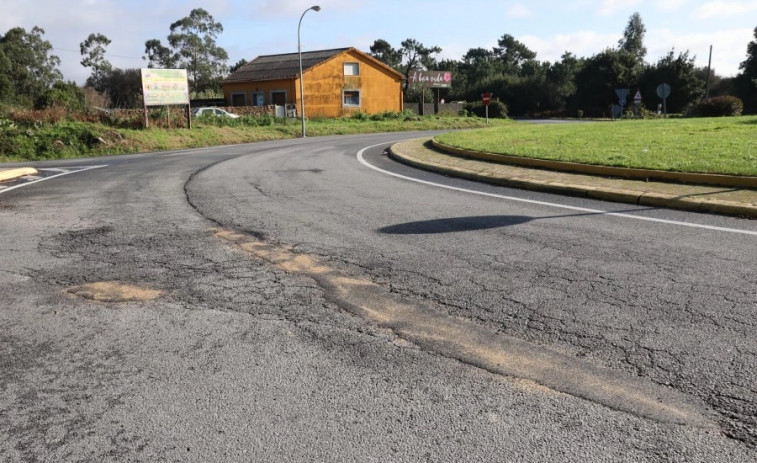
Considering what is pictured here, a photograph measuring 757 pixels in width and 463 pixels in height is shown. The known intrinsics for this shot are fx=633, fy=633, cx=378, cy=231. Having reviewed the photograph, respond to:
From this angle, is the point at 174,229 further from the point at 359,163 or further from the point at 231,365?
the point at 359,163

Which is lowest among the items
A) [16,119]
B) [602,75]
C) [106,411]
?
[106,411]

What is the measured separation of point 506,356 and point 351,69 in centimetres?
5363

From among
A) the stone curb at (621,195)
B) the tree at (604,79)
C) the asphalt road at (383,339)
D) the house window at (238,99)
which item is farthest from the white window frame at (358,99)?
the asphalt road at (383,339)

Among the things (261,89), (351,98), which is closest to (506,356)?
(261,89)

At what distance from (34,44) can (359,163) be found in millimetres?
66383

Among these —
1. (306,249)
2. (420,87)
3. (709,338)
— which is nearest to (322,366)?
(709,338)

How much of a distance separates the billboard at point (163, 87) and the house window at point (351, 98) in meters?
24.9

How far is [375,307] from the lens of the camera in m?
4.58

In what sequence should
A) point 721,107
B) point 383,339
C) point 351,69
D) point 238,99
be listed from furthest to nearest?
point 238,99 → point 351,69 → point 721,107 → point 383,339

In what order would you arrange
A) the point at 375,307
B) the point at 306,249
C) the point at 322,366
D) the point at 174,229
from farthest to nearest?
the point at 174,229 < the point at 306,249 < the point at 375,307 < the point at 322,366

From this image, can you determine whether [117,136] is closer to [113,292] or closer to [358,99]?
[113,292]

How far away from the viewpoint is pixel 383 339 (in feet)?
13.1

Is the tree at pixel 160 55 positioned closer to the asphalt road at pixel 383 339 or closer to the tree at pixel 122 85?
the tree at pixel 122 85

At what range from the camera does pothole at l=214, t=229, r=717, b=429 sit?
3.07m
